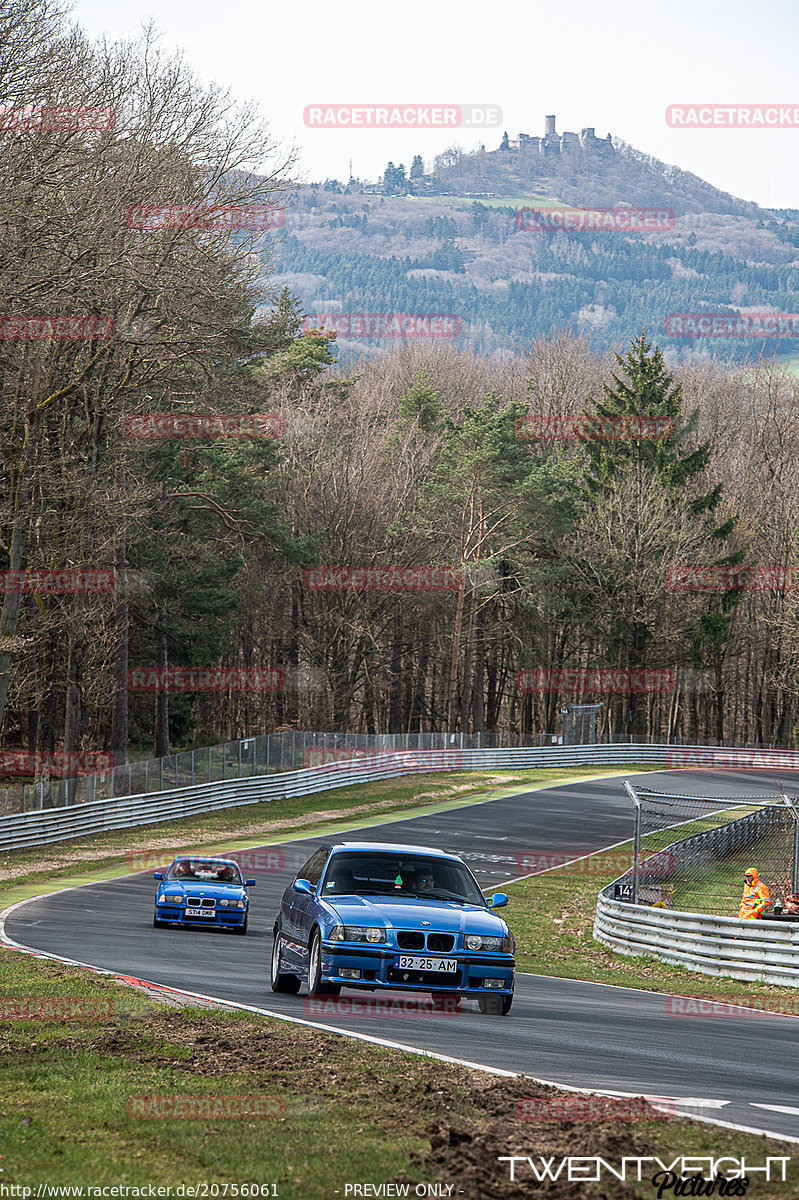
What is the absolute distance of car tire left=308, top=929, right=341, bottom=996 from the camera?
38.4 ft

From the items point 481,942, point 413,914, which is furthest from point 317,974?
point 481,942

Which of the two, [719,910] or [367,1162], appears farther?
[719,910]

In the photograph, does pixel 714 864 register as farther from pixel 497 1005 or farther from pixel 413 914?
pixel 413 914

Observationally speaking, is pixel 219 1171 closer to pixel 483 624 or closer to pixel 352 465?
pixel 352 465

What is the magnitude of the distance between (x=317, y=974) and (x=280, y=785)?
37.5 meters

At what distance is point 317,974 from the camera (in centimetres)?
1177

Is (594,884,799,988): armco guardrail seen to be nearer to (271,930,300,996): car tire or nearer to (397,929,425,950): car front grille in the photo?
(271,930,300,996): car tire

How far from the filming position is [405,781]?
5497 centimetres

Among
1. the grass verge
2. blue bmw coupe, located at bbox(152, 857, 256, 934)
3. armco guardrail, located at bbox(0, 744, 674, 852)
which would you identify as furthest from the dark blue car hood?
armco guardrail, located at bbox(0, 744, 674, 852)

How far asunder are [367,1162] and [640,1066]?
12.5ft

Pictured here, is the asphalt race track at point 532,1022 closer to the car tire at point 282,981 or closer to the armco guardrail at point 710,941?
the car tire at point 282,981

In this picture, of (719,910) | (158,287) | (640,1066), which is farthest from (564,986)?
(158,287)

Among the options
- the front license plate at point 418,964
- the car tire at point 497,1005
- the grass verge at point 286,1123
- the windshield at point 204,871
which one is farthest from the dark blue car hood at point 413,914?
the windshield at point 204,871

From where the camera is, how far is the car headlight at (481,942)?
1157cm
